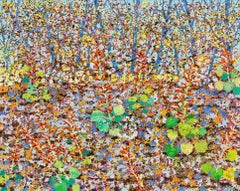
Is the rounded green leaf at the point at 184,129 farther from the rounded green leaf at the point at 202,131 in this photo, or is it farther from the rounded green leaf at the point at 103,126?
the rounded green leaf at the point at 103,126

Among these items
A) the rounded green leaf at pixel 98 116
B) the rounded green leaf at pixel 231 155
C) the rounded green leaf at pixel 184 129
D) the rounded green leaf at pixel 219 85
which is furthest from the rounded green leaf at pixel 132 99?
the rounded green leaf at pixel 231 155

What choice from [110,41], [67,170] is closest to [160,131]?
[67,170]

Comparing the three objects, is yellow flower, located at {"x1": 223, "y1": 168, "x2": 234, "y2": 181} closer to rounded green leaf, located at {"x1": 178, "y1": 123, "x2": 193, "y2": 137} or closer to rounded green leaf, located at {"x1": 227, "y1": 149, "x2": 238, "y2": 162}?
rounded green leaf, located at {"x1": 227, "y1": 149, "x2": 238, "y2": 162}

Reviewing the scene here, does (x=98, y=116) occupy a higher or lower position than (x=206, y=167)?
higher

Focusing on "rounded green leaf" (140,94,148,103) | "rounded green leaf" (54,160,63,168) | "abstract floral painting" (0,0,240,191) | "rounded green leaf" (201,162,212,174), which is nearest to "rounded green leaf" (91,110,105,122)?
"abstract floral painting" (0,0,240,191)

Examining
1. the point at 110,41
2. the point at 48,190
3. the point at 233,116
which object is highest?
the point at 110,41

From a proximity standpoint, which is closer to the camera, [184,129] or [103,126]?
[184,129]

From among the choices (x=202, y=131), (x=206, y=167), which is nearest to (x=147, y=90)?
(x=202, y=131)

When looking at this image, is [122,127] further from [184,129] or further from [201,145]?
[201,145]

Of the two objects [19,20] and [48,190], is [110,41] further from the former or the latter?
[19,20]

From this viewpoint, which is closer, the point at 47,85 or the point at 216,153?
the point at 216,153

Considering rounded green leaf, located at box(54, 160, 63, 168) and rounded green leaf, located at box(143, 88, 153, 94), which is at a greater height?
rounded green leaf, located at box(143, 88, 153, 94)
